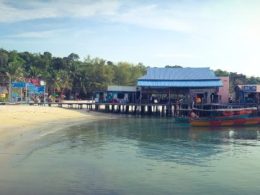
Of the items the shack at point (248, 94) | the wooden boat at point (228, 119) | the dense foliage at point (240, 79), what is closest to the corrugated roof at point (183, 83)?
the shack at point (248, 94)

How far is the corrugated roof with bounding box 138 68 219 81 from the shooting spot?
7069 centimetres

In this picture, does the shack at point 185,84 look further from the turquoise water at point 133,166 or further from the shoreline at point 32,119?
the turquoise water at point 133,166

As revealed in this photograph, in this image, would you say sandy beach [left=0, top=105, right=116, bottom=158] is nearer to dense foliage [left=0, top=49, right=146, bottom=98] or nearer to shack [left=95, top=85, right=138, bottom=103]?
shack [left=95, top=85, right=138, bottom=103]

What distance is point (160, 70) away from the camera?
243ft

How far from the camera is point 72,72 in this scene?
366 ft

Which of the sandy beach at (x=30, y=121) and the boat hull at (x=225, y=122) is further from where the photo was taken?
the boat hull at (x=225, y=122)

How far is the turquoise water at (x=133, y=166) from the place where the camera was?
1902 centimetres

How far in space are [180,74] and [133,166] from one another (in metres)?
49.0

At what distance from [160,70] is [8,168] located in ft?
175

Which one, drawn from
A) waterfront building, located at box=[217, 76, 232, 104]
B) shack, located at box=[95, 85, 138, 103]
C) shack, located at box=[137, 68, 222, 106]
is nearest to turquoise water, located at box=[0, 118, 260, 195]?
shack, located at box=[137, 68, 222, 106]

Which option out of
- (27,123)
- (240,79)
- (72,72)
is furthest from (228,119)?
(240,79)

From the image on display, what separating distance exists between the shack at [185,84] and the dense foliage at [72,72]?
34.4 meters

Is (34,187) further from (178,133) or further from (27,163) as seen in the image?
(178,133)

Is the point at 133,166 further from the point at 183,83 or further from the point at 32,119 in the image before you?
the point at 183,83
